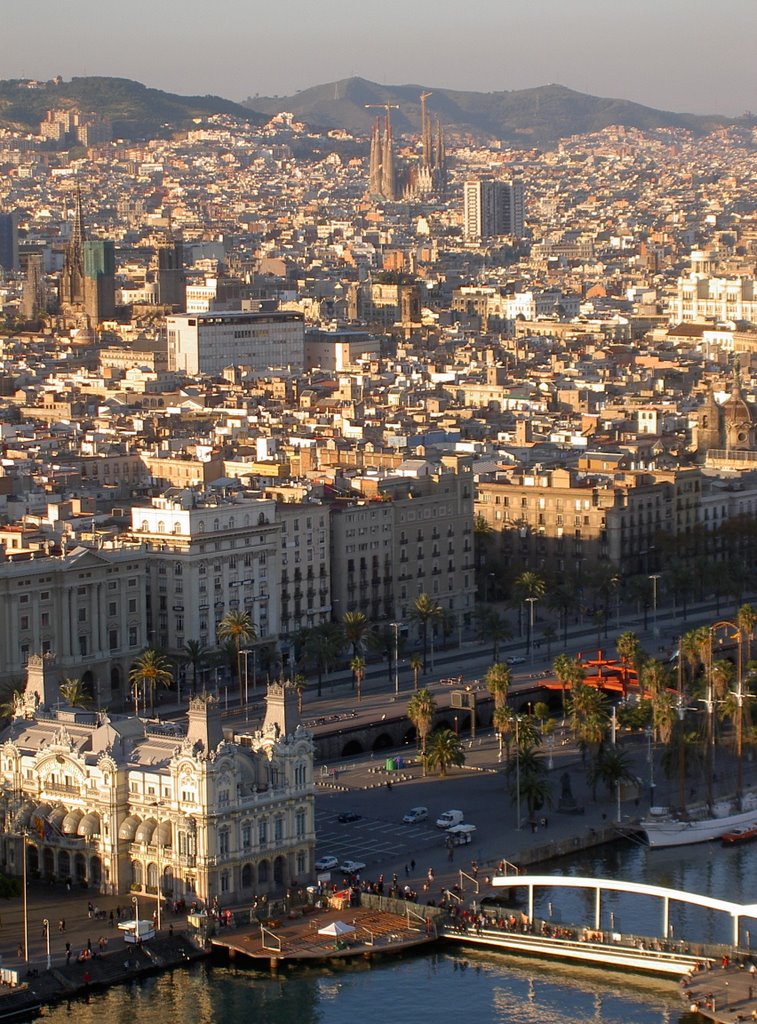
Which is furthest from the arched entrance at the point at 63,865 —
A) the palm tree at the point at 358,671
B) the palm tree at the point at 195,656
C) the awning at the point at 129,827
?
the palm tree at the point at 358,671

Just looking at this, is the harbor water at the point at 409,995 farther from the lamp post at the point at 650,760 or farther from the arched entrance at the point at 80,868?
the lamp post at the point at 650,760

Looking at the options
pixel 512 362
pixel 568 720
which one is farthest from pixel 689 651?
pixel 512 362

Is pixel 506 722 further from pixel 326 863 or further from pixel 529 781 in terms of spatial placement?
pixel 326 863

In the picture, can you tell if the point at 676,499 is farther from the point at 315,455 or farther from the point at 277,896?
the point at 277,896

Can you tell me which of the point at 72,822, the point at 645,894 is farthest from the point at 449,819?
the point at 72,822

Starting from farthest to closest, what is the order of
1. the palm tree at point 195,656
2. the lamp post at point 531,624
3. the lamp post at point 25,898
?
the lamp post at point 531,624, the palm tree at point 195,656, the lamp post at point 25,898

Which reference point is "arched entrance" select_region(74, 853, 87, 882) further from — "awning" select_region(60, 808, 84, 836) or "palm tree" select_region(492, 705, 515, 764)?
"palm tree" select_region(492, 705, 515, 764)

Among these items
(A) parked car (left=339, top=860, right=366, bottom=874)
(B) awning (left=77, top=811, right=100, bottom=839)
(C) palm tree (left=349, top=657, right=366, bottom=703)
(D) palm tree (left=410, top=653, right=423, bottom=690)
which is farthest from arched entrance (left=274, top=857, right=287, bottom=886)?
(D) palm tree (left=410, top=653, right=423, bottom=690)
